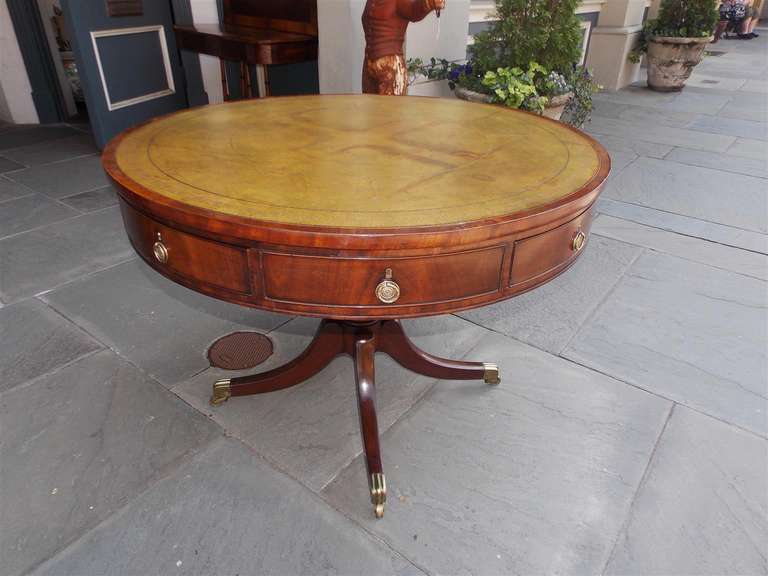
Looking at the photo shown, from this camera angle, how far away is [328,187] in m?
1.06

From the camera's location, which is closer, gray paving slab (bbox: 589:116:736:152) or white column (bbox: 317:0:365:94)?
white column (bbox: 317:0:365:94)

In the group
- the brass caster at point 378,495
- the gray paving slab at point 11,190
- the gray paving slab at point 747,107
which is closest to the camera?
the brass caster at point 378,495

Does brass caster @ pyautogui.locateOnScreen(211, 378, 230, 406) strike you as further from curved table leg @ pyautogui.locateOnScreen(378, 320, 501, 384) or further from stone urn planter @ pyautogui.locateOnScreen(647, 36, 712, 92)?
stone urn planter @ pyautogui.locateOnScreen(647, 36, 712, 92)

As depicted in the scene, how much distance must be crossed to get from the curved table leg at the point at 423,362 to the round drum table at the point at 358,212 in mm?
445

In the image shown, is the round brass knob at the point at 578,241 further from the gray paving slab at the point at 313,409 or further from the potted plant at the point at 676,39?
the potted plant at the point at 676,39

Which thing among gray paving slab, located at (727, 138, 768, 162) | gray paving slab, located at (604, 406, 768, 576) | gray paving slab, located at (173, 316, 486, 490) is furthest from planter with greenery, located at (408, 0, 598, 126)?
gray paving slab, located at (604, 406, 768, 576)

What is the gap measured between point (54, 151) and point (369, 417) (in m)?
3.74

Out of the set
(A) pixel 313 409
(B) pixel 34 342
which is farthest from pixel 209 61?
(A) pixel 313 409

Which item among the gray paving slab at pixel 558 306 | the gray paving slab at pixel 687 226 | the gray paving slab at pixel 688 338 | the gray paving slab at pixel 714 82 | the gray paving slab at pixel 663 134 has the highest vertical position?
the gray paving slab at pixel 714 82

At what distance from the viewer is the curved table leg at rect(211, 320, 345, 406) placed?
170 centimetres

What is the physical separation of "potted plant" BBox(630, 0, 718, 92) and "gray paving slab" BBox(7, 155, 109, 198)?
5857mm

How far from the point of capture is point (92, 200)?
324cm

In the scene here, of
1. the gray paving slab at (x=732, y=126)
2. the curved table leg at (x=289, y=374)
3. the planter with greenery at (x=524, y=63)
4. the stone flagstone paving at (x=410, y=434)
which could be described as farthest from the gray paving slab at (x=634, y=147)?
the curved table leg at (x=289, y=374)

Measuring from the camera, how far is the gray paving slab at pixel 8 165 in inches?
145
